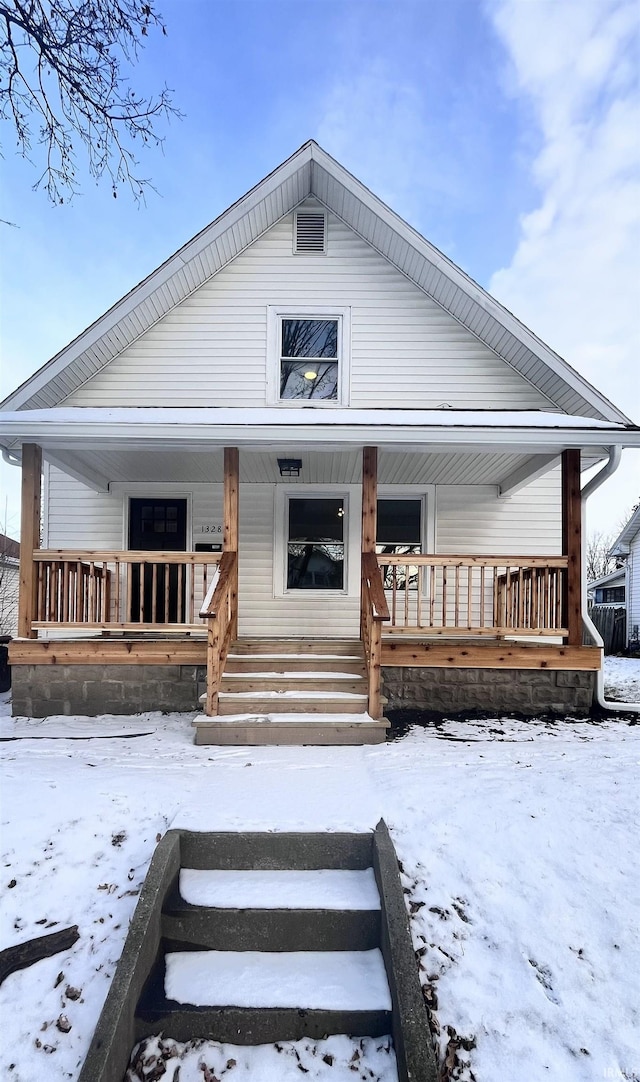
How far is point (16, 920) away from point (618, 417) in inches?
311

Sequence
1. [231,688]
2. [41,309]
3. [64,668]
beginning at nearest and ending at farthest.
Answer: [231,688] → [64,668] → [41,309]

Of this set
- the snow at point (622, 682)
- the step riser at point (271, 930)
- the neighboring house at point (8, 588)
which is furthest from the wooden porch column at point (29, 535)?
the neighboring house at point (8, 588)

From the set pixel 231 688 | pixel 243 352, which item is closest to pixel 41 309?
pixel 243 352

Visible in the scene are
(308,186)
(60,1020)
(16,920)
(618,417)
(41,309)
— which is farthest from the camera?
(41,309)

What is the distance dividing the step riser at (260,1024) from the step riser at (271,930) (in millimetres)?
375

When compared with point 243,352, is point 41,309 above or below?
above

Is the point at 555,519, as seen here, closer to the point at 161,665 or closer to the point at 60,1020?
the point at 161,665

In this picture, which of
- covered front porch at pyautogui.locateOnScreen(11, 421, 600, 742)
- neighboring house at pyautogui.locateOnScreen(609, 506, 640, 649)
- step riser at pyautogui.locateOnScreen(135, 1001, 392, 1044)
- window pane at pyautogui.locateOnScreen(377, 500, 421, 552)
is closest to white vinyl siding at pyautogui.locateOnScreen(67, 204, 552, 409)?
covered front porch at pyautogui.locateOnScreen(11, 421, 600, 742)

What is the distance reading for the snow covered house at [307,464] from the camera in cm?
593

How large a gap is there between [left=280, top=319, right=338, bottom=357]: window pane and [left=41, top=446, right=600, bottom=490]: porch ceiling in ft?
6.11

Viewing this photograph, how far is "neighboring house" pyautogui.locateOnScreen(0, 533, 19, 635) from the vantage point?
16.2 meters

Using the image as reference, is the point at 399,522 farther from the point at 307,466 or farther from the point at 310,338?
the point at 310,338

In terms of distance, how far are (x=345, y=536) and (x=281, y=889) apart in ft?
18.4

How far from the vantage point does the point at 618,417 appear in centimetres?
688
